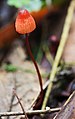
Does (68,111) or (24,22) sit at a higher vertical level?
(24,22)

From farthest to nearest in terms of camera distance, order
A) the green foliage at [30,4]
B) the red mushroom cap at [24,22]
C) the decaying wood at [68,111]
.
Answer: the green foliage at [30,4] → the red mushroom cap at [24,22] → the decaying wood at [68,111]

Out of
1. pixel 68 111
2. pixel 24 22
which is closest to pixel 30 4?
pixel 24 22

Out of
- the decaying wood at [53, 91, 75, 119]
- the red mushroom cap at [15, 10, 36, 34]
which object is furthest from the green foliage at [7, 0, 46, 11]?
the decaying wood at [53, 91, 75, 119]

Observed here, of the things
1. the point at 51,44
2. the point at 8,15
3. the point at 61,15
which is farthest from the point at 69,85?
the point at 8,15

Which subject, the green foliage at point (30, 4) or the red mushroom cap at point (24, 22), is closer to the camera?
the red mushroom cap at point (24, 22)

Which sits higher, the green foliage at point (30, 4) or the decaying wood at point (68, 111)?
the green foliage at point (30, 4)

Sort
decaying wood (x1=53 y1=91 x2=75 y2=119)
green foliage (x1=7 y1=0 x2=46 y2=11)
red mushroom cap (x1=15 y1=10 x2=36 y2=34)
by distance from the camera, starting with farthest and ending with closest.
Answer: green foliage (x1=7 y1=0 x2=46 y2=11) → red mushroom cap (x1=15 y1=10 x2=36 y2=34) → decaying wood (x1=53 y1=91 x2=75 y2=119)

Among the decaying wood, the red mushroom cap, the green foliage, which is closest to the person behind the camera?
the decaying wood

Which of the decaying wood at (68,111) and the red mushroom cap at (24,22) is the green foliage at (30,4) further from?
the decaying wood at (68,111)

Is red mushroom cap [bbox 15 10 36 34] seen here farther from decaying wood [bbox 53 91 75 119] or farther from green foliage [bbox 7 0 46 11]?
green foliage [bbox 7 0 46 11]

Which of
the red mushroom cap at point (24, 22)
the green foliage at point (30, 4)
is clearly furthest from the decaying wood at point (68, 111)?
the green foliage at point (30, 4)

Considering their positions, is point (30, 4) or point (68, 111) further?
point (30, 4)

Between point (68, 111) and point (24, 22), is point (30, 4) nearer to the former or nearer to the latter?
point (24, 22)

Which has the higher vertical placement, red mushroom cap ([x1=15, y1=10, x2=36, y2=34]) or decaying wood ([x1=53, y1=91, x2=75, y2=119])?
red mushroom cap ([x1=15, y1=10, x2=36, y2=34])
